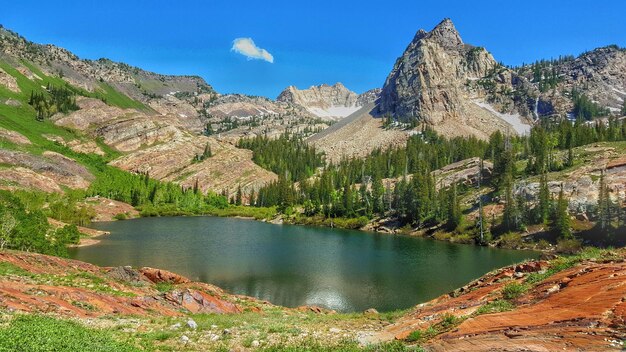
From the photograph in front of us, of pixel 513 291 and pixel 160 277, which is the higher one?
pixel 513 291

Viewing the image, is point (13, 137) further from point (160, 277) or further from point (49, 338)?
point (49, 338)

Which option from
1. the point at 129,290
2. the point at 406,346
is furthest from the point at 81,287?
the point at 406,346

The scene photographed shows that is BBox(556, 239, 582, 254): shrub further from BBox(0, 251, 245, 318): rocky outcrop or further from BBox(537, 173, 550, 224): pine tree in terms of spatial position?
BBox(0, 251, 245, 318): rocky outcrop

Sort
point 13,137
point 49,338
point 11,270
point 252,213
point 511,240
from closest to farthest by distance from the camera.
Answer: point 49,338 < point 11,270 < point 511,240 < point 13,137 < point 252,213

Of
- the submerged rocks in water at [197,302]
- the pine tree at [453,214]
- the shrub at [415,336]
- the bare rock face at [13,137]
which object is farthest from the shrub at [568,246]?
the bare rock face at [13,137]

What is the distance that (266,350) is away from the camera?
18.5m

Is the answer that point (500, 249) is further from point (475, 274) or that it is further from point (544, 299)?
point (544, 299)

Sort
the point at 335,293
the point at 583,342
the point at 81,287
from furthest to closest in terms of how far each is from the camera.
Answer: the point at 335,293, the point at 81,287, the point at 583,342

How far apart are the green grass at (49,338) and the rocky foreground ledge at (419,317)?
Answer: 196cm

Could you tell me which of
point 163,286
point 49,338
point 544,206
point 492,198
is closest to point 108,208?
point 163,286

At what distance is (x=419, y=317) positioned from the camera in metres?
25.7

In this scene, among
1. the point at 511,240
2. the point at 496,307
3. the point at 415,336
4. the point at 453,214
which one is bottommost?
the point at 511,240

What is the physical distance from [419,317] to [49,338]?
20.6 meters

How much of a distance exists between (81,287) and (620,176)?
146 metres
